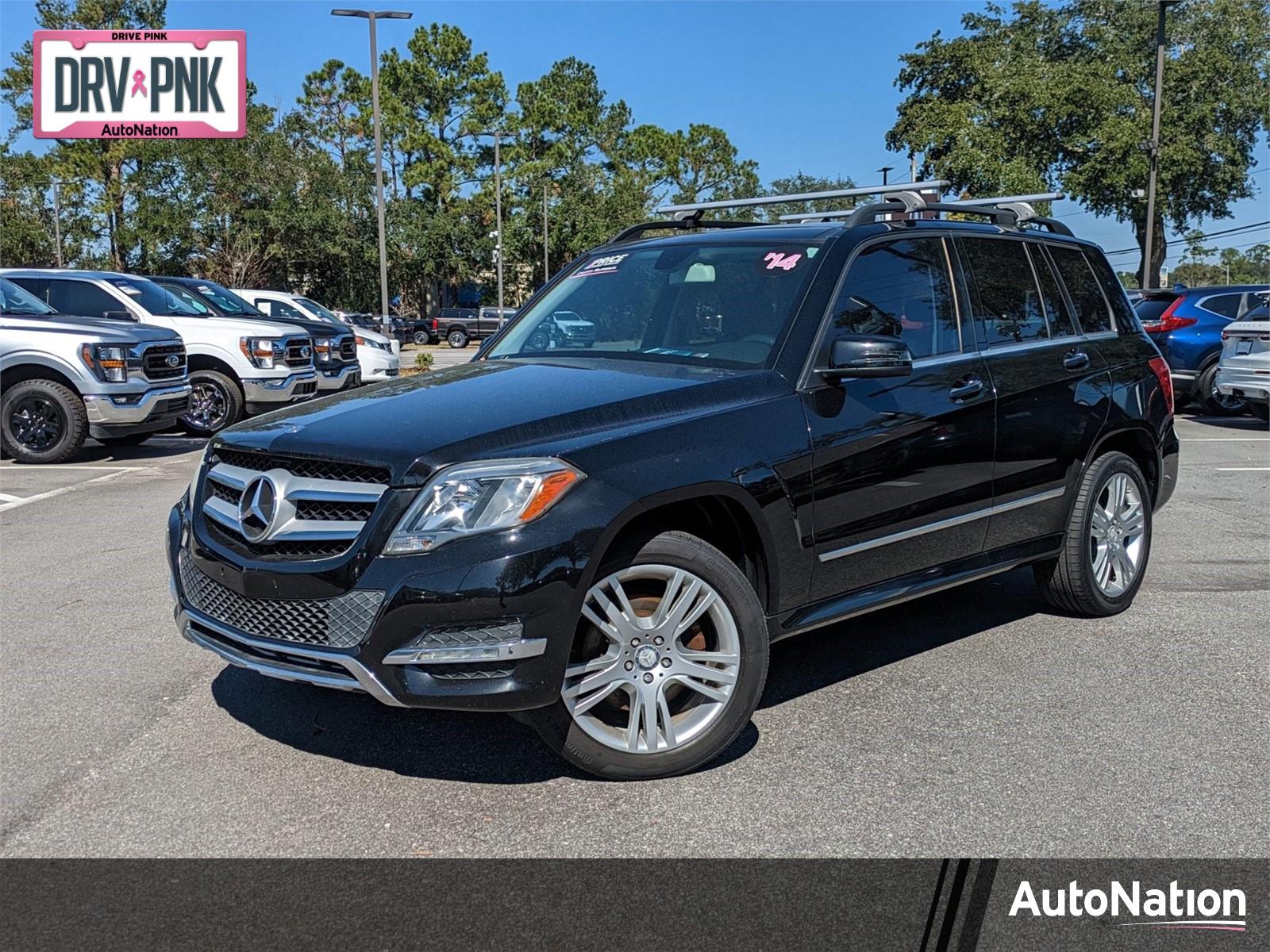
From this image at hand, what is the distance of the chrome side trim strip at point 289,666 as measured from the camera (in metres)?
3.58

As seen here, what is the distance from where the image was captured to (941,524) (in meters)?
4.86

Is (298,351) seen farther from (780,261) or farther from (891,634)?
(780,261)

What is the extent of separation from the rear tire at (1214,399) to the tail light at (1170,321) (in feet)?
2.28

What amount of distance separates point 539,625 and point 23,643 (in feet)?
10.5

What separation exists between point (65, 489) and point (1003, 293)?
836 centimetres

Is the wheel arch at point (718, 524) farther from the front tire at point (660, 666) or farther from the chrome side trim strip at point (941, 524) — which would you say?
the chrome side trim strip at point (941, 524)

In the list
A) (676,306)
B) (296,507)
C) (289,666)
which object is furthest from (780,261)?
(289,666)

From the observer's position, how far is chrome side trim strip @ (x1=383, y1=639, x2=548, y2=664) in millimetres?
3535

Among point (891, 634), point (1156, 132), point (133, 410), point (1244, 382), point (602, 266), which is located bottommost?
point (891, 634)

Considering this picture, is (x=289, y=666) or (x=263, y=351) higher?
(x=263, y=351)

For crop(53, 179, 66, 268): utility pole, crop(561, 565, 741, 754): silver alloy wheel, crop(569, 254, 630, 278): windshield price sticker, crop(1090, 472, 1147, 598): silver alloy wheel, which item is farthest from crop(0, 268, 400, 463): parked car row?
crop(53, 179, 66, 268): utility pole

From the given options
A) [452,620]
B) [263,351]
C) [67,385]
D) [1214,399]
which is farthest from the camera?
[1214,399]

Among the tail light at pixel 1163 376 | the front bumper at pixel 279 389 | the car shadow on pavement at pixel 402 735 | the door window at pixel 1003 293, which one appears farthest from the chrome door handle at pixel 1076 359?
the front bumper at pixel 279 389

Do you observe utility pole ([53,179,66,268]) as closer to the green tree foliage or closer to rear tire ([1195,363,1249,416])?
the green tree foliage
